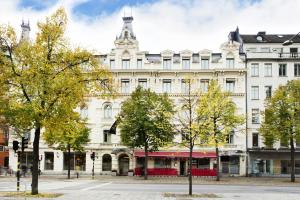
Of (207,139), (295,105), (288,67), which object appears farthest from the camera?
(288,67)

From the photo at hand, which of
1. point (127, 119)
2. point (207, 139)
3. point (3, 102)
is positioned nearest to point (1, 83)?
point (3, 102)

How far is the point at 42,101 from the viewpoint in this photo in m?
29.5

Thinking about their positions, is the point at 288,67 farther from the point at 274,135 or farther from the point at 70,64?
the point at 70,64

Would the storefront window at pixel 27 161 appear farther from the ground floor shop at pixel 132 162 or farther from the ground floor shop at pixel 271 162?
the ground floor shop at pixel 271 162

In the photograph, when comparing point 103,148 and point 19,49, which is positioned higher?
point 19,49

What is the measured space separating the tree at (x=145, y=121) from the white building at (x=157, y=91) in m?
8.62

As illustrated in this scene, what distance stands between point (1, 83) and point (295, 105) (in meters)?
35.5

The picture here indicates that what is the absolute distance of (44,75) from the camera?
95.3 feet

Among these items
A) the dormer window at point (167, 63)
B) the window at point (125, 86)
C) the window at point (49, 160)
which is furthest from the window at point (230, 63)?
the window at point (49, 160)

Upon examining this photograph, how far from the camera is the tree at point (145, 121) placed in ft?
183

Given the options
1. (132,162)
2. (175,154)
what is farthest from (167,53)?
(132,162)

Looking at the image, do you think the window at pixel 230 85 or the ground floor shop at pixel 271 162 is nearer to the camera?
the ground floor shop at pixel 271 162

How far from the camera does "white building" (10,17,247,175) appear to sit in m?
66.0

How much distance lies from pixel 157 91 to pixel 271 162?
18.2 m
